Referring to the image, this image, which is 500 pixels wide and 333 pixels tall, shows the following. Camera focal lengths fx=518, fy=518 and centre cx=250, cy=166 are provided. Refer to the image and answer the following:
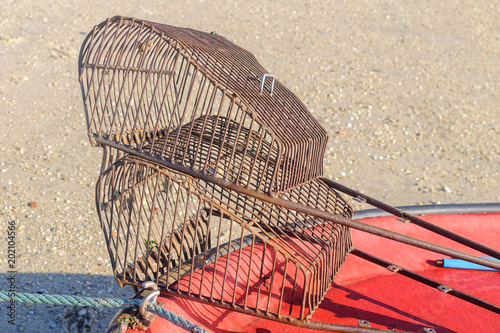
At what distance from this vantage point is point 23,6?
6.36 meters

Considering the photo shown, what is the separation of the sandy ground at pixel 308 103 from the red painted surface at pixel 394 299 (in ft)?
3.68

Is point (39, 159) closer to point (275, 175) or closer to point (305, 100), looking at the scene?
point (305, 100)

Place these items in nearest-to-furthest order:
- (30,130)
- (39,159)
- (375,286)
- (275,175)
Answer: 1. (275,175)
2. (375,286)
3. (39,159)
4. (30,130)

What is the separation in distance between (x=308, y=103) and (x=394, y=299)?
3274 mm

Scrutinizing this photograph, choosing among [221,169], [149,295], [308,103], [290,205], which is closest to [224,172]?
[221,169]

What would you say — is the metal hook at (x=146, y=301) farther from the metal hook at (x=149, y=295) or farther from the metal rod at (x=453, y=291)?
the metal rod at (x=453, y=291)

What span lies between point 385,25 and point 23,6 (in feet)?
15.0

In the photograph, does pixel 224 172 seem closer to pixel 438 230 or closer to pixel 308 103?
pixel 438 230

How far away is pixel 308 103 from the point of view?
16.7 feet

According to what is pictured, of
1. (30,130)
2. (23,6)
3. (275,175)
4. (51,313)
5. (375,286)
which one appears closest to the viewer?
(275,175)

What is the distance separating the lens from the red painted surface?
1.82m

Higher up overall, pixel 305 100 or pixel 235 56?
pixel 305 100

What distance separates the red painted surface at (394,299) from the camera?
5.98 feet

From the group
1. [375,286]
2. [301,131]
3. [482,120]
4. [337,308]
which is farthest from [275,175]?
[482,120]
